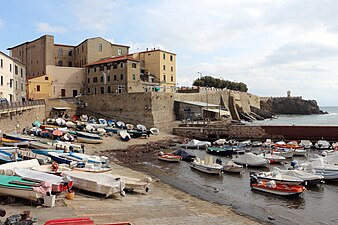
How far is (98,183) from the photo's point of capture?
51.3 ft

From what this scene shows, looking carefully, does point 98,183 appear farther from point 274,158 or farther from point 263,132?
point 263,132

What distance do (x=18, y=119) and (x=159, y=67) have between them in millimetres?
33621

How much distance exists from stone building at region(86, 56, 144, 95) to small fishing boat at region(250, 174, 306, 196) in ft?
120

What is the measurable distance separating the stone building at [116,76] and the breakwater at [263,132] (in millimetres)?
12317

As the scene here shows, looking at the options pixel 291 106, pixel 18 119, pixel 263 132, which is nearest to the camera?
pixel 18 119

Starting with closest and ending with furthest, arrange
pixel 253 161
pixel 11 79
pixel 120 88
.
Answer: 1. pixel 253 161
2. pixel 11 79
3. pixel 120 88

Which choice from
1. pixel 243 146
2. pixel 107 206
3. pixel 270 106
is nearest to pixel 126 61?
pixel 243 146

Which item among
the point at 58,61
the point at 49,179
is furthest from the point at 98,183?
the point at 58,61

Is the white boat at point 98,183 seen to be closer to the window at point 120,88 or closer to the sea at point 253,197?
the sea at point 253,197

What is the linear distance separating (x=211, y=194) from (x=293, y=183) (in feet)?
17.0

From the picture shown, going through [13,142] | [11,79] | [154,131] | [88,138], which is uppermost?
[11,79]

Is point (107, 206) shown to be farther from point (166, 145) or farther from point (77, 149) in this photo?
point (166, 145)

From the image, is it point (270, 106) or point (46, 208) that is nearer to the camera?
point (46, 208)

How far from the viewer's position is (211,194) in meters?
19.5
